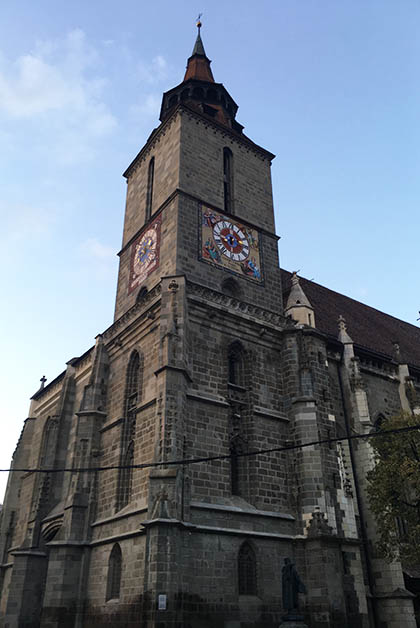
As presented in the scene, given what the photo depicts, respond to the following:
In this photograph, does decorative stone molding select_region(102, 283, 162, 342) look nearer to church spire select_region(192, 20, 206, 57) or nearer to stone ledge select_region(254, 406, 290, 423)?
stone ledge select_region(254, 406, 290, 423)

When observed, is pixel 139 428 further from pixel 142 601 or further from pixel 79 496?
pixel 142 601

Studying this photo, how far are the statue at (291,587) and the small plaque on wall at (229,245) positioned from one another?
36.9 ft

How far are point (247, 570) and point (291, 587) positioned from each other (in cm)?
315

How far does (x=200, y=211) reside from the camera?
21609 mm

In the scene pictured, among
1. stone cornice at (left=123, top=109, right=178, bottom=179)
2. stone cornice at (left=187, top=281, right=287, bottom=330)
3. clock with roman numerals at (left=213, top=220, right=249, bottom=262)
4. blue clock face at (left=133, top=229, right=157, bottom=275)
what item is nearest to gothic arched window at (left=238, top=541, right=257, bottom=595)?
stone cornice at (left=187, top=281, right=287, bottom=330)

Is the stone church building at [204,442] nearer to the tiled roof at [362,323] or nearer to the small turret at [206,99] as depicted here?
the tiled roof at [362,323]

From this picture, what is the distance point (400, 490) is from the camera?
16016mm

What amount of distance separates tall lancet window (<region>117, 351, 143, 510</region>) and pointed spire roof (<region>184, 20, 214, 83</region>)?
694 inches

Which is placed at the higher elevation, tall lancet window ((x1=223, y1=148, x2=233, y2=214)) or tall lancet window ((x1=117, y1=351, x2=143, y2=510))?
tall lancet window ((x1=223, y1=148, x2=233, y2=214))

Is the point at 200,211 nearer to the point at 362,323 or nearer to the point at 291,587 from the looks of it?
the point at 362,323

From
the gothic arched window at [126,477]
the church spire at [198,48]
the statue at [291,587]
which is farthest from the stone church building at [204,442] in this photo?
the church spire at [198,48]

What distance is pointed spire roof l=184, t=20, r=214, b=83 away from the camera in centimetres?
3037

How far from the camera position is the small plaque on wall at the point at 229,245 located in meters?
21.0

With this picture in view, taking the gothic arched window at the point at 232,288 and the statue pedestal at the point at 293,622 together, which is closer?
the statue pedestal at the point at 293,622
